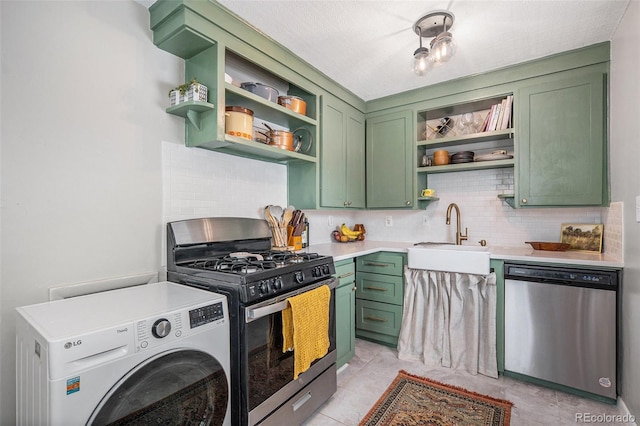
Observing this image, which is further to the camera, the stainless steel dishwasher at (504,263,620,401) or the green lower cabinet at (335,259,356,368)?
the green lower cabinet at (335,259,356,368)

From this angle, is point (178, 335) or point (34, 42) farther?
point (34, 42)

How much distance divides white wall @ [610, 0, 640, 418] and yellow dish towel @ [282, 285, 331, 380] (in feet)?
5.53

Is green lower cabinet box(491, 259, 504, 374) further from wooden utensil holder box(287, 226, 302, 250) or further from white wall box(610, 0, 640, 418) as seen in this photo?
wooden utensil holder box(287, 226, 302, 250)

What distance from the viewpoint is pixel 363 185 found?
338 centimetres

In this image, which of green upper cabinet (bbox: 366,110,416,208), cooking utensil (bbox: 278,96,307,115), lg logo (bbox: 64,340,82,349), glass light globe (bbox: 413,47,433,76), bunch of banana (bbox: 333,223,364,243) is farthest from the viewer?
bunch of banana (bbox: 333,223,364,243)

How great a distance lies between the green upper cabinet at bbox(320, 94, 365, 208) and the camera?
2779 mm

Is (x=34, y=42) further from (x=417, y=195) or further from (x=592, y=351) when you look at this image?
(x=592, y=351)

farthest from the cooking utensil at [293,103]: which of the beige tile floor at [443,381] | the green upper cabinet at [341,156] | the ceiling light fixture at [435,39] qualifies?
the beige tile floor at [443,381]

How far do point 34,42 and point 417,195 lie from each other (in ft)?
9.54

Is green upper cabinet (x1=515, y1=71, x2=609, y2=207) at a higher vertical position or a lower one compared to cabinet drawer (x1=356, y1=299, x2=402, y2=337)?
higher

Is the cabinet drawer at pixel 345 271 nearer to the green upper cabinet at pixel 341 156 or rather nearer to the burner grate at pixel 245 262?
the burner grate at pixel 245 262

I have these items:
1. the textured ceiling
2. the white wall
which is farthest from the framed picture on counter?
the textured ceiling

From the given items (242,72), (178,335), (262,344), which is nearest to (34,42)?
(242,72)

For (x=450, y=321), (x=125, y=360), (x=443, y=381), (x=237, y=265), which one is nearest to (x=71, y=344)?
(x=125, y=360)
